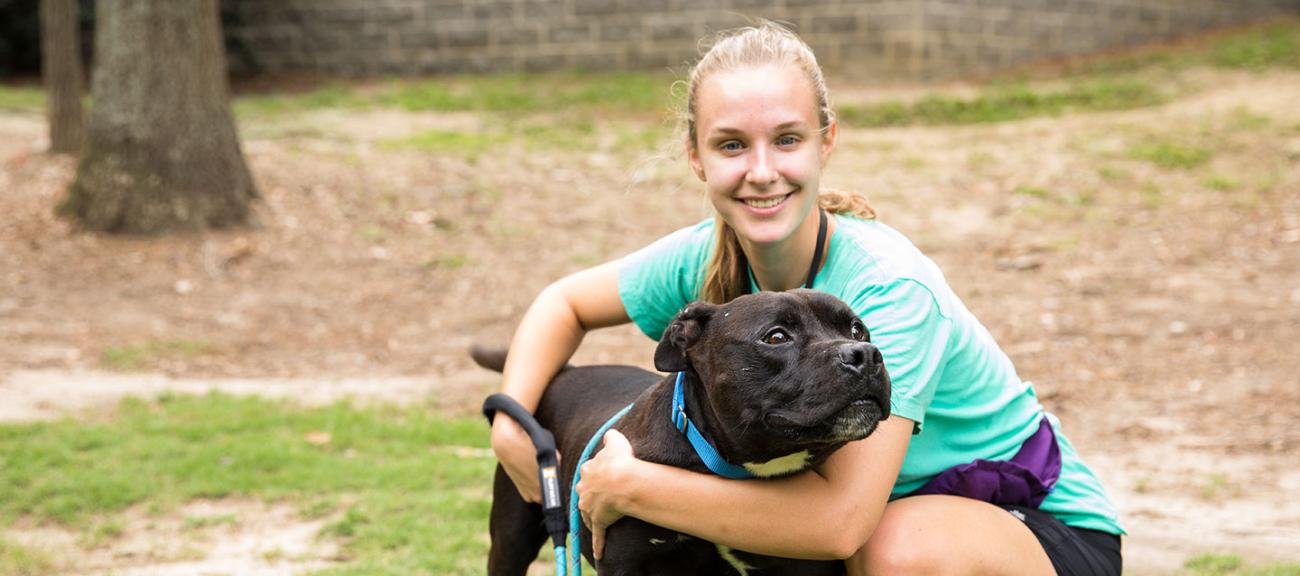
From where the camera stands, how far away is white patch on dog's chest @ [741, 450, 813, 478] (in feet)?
10.0

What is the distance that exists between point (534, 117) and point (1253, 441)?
8957mm

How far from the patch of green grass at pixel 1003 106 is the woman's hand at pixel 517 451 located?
976 cm

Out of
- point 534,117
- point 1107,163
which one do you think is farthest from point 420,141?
point 1107,163

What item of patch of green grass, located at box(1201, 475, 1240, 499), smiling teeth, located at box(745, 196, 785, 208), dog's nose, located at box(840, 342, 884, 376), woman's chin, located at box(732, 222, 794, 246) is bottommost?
patch of green grass, located at box(1201, 475, 1240, 499)

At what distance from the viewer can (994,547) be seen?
3.21 m

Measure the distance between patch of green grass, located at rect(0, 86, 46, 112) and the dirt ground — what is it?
1827 mm

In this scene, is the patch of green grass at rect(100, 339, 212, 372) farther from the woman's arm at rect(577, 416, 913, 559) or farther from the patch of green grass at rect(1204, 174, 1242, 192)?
the patch of green grass at rect(1204, 174, 1242, 192)

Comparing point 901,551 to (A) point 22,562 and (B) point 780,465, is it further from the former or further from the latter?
(A) point 22,562

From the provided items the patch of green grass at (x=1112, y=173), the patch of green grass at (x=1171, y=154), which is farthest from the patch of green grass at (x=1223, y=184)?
the patch of green grass at (x=1112, y=173)

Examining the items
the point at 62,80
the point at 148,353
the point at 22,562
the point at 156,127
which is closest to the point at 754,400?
the point at 22,562

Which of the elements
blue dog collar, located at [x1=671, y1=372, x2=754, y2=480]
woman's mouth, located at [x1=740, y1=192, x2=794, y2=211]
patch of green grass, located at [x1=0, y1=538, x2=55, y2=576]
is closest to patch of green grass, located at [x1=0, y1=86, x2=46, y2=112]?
patch of green grass, located at [x1=0, y1=538, x2=55, y2=576]

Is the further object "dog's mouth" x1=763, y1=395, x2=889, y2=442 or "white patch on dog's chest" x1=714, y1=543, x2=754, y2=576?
"white patch on dog's chest" x1=714, y1=543, x2=754, y2=576

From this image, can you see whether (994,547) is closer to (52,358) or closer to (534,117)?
(52,358)

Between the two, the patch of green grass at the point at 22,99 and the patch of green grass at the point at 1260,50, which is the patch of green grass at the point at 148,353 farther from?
the patch of green grass at the point at 1260,50
